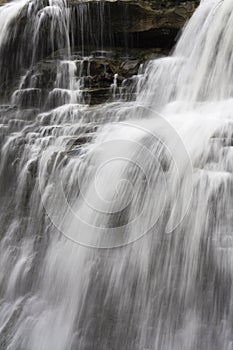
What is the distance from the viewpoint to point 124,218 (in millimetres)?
6586

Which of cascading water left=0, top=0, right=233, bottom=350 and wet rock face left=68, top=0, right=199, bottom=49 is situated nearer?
cascading water left=0, top=0, right=233, bottom=350

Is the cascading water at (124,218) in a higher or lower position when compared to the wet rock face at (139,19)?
lower

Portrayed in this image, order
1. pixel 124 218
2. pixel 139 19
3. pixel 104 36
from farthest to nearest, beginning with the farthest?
pixel 104 36 → pixel 139 19 → pixel 124 218

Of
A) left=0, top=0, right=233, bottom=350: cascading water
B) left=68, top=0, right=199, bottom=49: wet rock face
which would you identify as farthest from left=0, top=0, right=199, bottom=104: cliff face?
left=0, top=0, right=233, bottom=350: cascading water

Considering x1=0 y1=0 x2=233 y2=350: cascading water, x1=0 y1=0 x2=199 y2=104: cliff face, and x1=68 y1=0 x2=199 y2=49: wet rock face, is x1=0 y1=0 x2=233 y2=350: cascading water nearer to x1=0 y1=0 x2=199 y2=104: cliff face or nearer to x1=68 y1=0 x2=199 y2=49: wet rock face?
x1=0 y1=0 x2=199 y2=104: cliff face

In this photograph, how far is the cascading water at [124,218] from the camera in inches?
223

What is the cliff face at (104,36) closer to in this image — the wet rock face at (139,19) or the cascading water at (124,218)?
the wet rock face at (139,19)

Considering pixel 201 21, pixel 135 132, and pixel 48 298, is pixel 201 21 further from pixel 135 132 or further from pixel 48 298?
pixel 48 298

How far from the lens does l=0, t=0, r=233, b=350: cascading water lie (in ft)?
18.6

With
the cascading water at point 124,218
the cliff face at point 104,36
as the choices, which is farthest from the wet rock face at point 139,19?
the cascading water at point 124,218

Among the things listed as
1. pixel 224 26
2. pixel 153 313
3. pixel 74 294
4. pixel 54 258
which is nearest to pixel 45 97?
pixel 224 26

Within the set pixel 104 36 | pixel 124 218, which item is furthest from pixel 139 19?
pixel 124 218

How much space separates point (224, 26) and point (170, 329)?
6.98 meters

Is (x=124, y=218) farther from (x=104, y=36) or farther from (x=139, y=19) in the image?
(x=104, y=36)
